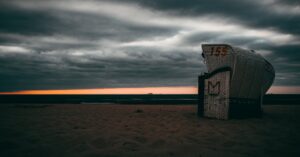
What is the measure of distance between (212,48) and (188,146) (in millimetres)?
7041

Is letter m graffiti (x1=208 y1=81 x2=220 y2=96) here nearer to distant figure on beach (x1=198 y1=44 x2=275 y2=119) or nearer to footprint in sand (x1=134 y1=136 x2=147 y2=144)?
distant figure on beach (x1=198 y1=44 x2=275 y2=119)

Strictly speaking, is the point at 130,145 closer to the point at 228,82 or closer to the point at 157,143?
the point at 157,143

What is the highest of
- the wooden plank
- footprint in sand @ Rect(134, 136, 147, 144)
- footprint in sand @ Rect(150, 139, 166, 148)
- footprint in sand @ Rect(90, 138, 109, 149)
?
the wooden plank

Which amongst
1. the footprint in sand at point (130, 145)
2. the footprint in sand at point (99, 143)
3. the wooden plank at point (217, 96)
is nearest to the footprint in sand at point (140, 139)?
the footprint in sand at point (130, 145)

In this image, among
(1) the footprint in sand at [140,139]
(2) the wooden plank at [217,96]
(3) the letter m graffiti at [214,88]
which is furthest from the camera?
(3) the letter m graffiti at [214,88]

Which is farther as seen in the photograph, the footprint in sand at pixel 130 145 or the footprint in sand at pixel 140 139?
the footprint in sand at pixel 140 139

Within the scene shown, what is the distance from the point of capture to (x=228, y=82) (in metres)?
11.4

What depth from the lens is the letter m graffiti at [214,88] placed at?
38.7 ft

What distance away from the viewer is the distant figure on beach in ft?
37.3

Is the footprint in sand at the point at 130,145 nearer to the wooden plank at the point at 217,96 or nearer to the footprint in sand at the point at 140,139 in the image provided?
the footprint in sand at the point at 140,139

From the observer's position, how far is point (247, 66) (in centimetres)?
1188

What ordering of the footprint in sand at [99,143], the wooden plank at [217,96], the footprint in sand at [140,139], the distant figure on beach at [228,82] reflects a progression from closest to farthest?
the footprint in sand at [99,143]
the footprint in sand at [140,139]
the distant figure on beach at [228,82]
the wooden plank at [217,96]

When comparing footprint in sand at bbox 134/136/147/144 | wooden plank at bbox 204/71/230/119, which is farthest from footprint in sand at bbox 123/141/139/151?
wooden plank at bbox 204/71/230/119

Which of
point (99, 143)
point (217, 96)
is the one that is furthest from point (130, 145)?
point (217, 96)
